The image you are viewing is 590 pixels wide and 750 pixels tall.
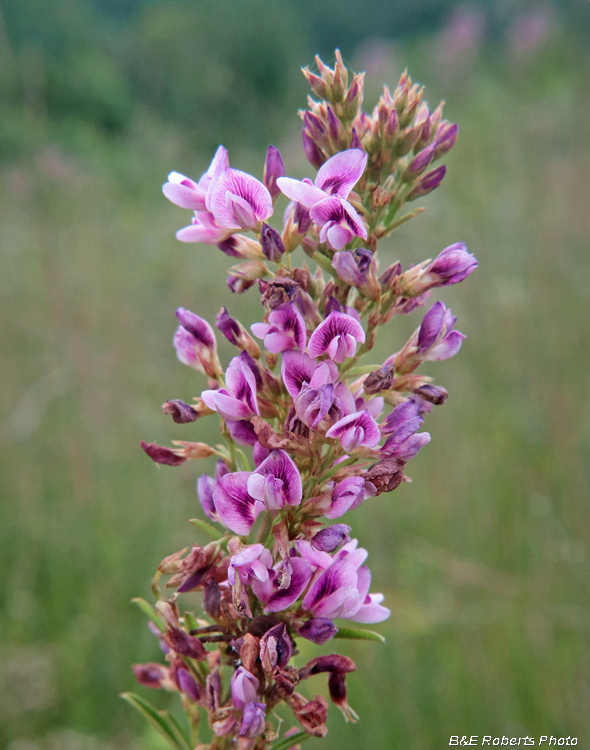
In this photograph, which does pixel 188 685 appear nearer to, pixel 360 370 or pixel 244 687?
pixel 244 687

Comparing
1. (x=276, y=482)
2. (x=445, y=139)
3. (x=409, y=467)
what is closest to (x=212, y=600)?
(x=276, y=482)

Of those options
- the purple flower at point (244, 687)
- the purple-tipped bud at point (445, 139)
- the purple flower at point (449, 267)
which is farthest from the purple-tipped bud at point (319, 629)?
the purple-tipped bud at point (445, 139)

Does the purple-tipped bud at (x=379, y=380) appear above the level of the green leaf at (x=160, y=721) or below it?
above

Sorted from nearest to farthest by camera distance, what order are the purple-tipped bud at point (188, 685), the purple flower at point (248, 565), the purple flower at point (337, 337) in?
the purple flower at point (248, 565), the purple flower at point (337, 337), the purple-tipped bud at point (188, 685)

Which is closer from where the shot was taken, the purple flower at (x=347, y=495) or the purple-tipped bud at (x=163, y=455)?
the purple flower at (x=347, y=495)

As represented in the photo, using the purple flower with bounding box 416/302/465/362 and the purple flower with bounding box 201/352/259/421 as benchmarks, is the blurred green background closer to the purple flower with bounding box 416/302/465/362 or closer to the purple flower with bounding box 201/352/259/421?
the purple flower with bounding box 416/302/465/362

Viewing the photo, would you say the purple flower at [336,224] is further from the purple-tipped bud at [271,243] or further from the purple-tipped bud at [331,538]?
the purple-tipped bud at [331,538]

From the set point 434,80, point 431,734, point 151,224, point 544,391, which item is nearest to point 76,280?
point 151,224

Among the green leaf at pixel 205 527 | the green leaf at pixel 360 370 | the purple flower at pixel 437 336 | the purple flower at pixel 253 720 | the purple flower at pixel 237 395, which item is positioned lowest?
the purple flower at pixel 253 720
